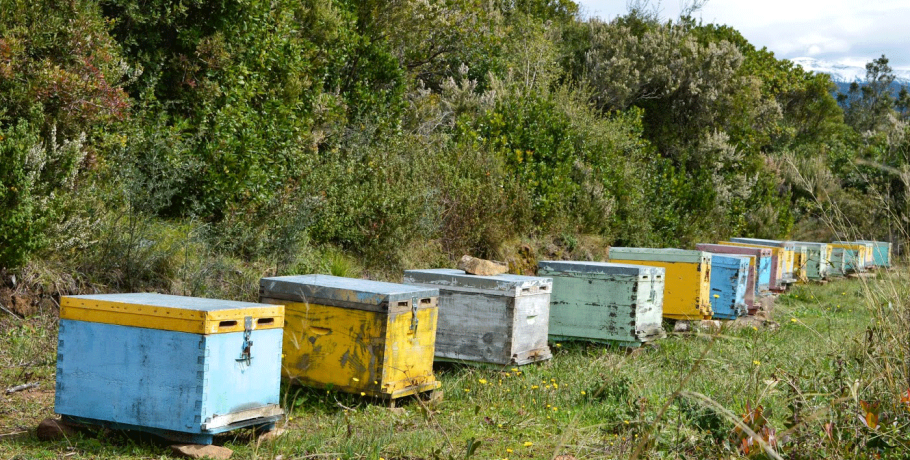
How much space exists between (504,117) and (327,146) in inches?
142

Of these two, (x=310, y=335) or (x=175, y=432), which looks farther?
(x=310, y=335)

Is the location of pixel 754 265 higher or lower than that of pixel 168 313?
higher

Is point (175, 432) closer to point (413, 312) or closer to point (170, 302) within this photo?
point (170, 302)

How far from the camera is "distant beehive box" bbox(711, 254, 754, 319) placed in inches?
444

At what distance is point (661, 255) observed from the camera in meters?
10.3

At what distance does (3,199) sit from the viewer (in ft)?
22.0

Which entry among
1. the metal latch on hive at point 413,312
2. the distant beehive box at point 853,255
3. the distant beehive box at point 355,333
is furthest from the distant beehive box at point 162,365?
the distant beehive box at point 853,255

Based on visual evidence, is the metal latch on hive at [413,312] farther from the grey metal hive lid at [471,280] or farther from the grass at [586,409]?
the grey metal hive lid at [471,280]

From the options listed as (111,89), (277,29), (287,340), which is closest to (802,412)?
(287,340)

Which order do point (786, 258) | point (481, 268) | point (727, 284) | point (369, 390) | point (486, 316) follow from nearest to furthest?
1. point (369, 390)
2. point (486, 316)
3. point (481, 268)
4. point (727, 284)
5. point (786, 258)

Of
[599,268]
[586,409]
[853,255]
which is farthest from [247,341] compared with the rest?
[853,255]

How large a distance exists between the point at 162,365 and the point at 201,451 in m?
0.53

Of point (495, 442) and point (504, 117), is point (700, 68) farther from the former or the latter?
point (495, 442)

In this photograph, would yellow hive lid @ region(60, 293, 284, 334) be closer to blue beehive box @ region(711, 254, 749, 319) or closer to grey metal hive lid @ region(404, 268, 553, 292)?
grey metal hive lid @ region(404, 268, 553, 292)
